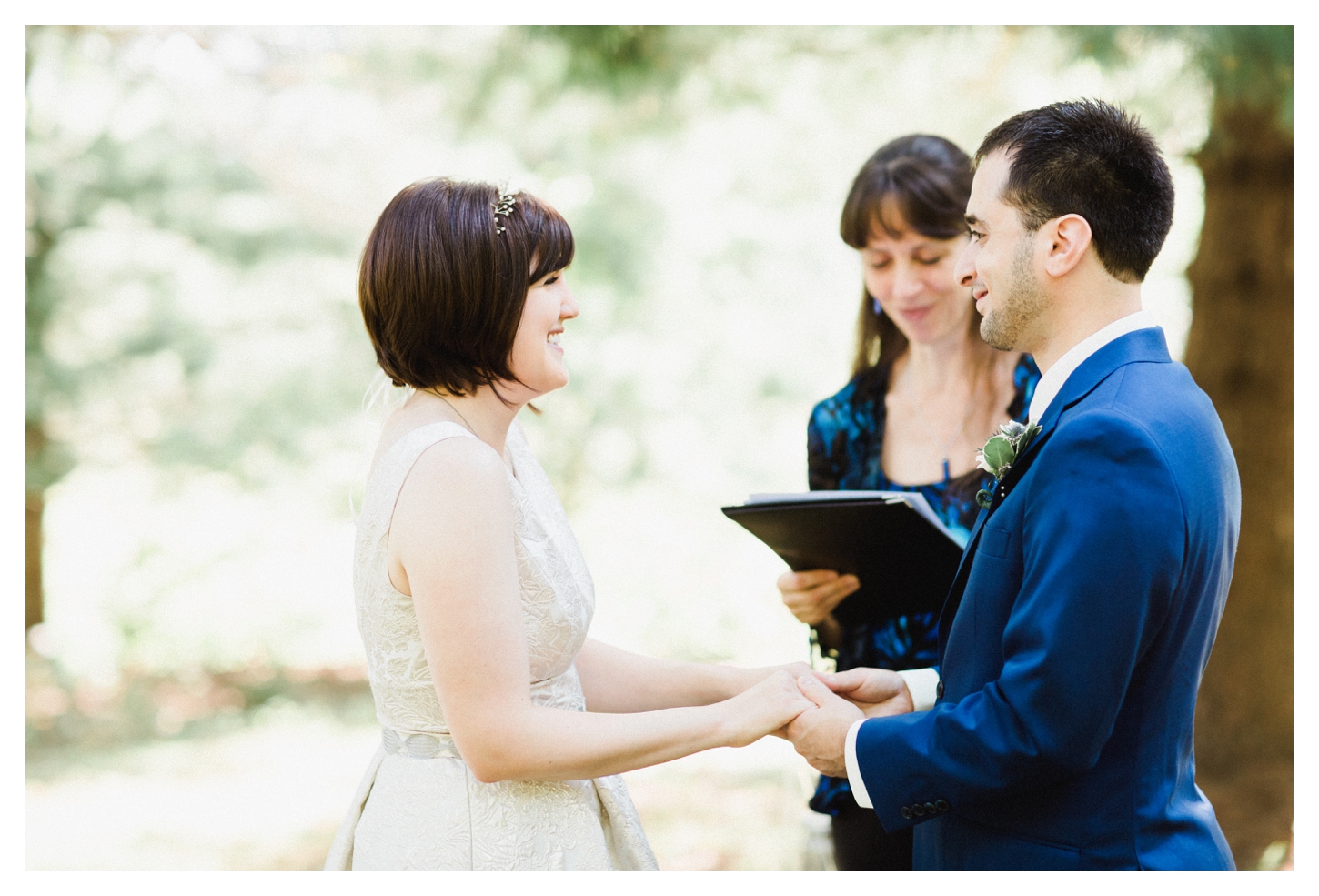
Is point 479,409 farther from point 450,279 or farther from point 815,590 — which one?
point 815,590

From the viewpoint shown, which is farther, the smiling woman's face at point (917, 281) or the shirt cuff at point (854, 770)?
the smiling woman's face at point (917, 281)

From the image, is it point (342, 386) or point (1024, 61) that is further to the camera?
point (342, 386)

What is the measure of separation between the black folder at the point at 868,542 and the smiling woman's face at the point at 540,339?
1.73ft

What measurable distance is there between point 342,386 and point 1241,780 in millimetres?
6497

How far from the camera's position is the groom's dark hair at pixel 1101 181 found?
200 centimetres

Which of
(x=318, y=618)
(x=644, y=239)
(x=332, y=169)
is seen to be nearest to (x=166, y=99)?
(x=332, y=169)

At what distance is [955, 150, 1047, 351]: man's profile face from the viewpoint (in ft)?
6.70

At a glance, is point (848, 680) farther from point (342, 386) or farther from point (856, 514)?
point (342, 386)

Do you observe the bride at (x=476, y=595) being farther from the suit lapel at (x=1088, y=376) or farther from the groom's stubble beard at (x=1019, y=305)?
the groom's stubble beard at (x=1019, y=305)

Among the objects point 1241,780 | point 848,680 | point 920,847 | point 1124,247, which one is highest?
point 1124,247

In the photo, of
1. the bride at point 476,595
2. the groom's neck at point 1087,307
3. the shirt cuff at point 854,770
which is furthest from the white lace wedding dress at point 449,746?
the groom's neck at point 1087,307

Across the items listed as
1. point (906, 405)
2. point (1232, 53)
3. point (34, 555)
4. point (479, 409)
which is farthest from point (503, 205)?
point (34, 555)

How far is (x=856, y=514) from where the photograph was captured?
240cm

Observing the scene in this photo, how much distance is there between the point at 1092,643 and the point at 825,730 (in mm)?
714
